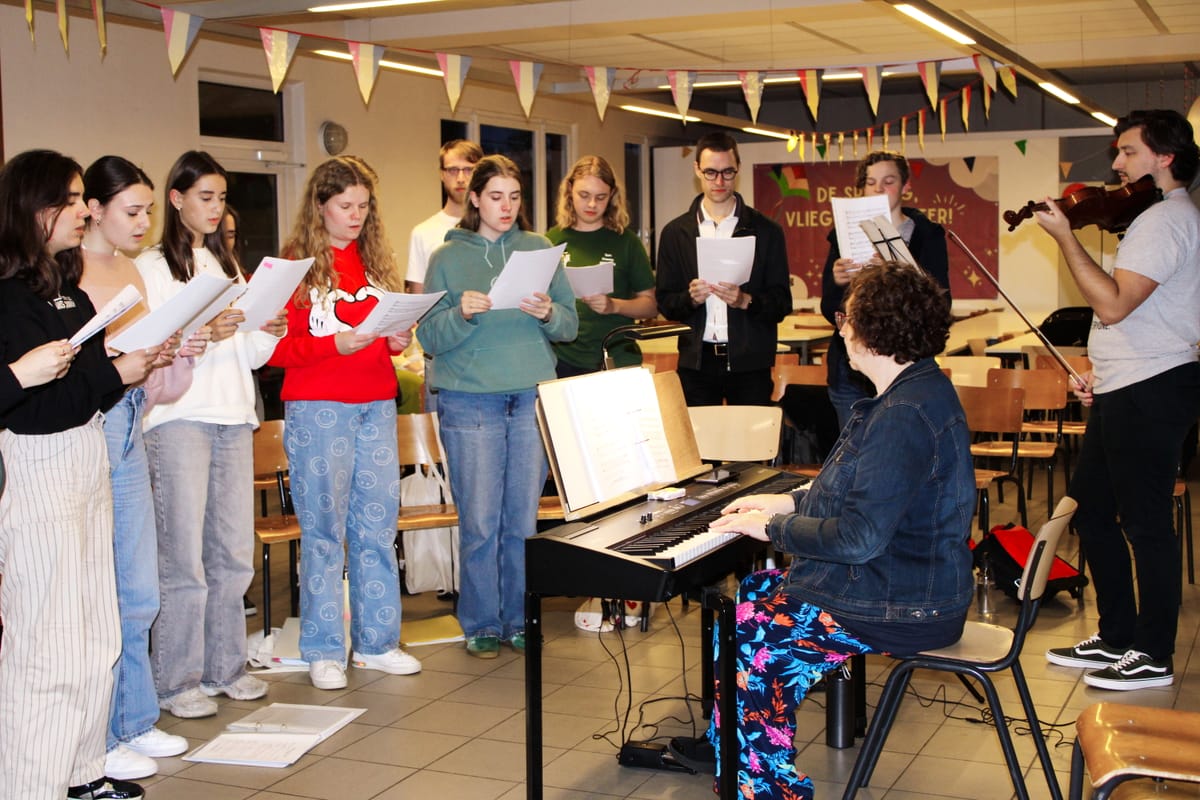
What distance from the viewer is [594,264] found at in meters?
5.00

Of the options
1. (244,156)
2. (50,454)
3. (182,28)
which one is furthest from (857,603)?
(244,156)

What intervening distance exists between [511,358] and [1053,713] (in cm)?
209

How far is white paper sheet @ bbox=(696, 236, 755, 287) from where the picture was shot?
4.70 m

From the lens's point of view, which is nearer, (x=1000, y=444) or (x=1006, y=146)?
(x=1000, y=444)

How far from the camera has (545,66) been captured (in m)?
7.11

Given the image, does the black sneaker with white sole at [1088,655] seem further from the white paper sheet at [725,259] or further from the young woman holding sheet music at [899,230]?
the white paper sheet at [725,259]

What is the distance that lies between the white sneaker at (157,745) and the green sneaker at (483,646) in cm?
119

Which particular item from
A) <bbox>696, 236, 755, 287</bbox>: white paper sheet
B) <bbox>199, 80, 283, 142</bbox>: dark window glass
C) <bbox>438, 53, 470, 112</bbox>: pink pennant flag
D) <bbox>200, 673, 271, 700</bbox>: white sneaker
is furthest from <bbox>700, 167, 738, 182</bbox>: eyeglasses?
<bbox>199, 80, 283, 142</bbox>: dark window glass

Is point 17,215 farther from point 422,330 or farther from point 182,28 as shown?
point 182,28

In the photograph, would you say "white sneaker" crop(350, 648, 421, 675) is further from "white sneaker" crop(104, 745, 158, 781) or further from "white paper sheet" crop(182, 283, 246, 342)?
"white paper sheet" crop(182, 283, 246, 342)

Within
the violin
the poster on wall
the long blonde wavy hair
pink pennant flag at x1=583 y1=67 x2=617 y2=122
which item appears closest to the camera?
the violin

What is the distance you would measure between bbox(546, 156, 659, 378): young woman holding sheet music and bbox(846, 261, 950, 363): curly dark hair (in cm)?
212

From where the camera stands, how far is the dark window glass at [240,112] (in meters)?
8.62

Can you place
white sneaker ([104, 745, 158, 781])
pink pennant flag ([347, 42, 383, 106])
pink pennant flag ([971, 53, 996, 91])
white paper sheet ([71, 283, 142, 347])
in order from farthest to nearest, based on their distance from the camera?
pink pennant flag ([971, 53, 996, 91])
pink pennant flag ([347, 42, 383, 106])
white sneaker ([104, 745, 158, 781])
white paper sheet ([71, 283, 142, 347])
